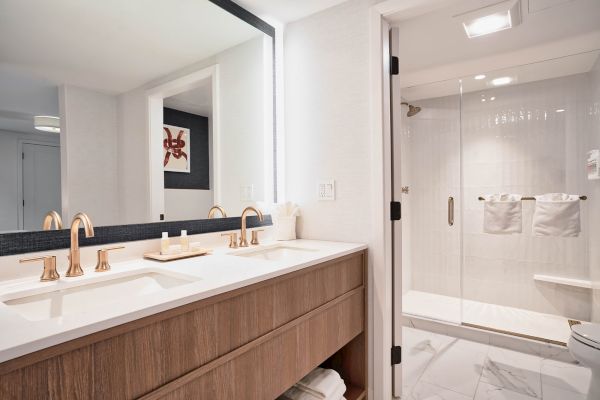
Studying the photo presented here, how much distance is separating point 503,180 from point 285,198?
2251mm

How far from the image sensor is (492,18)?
6.37 ft

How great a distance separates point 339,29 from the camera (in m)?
1.78

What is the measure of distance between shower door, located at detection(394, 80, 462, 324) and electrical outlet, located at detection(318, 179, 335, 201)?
5.94 feet

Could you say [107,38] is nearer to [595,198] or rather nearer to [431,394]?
[431,394]

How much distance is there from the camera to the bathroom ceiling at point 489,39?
1844 mm

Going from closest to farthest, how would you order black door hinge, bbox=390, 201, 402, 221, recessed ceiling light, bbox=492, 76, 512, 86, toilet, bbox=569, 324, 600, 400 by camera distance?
toilet, bbox=569, 324, 600, 400 → black door hinge, bbox=390, 201, 402, 221 → recessed ceiling light, bbox=492, 76, 512, 86

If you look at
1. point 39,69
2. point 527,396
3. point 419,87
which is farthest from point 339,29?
point 527,396

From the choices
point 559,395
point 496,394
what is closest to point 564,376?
point 559,395

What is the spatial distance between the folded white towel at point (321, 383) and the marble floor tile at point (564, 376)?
52.2 inches

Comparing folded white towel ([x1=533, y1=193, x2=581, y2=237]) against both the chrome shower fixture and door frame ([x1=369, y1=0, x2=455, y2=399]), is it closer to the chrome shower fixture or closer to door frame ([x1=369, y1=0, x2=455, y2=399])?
the chrome shower fixture

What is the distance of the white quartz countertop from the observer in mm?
583

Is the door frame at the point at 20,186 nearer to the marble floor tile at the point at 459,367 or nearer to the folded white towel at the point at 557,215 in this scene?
the marble floor tile at the point at 459,367

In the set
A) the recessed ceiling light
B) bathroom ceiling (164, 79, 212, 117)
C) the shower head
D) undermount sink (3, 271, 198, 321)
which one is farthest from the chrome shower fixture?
undermount sink (3, 271, 198, 321)

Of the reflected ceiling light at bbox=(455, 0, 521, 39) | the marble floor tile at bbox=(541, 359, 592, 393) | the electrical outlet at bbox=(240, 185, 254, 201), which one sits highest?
the reflected ceiling light at bbox=(455, 0, 521, 39)
